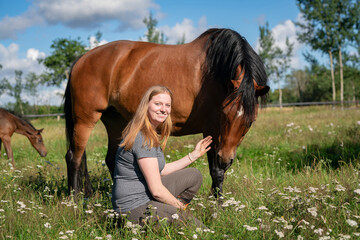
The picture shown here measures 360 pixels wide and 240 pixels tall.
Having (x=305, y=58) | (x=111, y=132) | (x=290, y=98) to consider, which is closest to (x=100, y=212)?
(x=111, y=132)

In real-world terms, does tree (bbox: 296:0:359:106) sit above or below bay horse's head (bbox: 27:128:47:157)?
above

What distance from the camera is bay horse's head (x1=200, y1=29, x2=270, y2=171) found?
9.63 ft

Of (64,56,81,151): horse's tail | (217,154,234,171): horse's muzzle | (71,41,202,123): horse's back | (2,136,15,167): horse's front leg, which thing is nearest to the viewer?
(217,154,234,171): horse's muzzle

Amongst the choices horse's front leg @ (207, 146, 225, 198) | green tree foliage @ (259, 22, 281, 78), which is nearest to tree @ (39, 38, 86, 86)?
green tree foliage @ (259, 22, 281, 78)

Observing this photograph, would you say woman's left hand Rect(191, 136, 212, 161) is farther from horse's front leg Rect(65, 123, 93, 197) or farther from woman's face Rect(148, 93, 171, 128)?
horse's front leg Rect(65, 123, 93, 197)

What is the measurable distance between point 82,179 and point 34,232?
1.79 meters

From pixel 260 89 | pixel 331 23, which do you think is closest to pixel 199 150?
pixel 260 89

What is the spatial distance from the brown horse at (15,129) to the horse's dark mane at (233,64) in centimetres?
689

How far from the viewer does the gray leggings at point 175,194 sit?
2469mm

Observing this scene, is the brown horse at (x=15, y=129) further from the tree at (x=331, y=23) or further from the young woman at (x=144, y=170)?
the tree at (x=331, y=23)

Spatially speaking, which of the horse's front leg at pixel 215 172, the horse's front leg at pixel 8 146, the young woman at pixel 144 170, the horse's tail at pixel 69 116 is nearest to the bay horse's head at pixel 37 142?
the horse's front leg at pixel 8 146

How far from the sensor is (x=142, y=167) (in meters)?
2.48

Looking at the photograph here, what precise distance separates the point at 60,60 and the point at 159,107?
3296 centimetres

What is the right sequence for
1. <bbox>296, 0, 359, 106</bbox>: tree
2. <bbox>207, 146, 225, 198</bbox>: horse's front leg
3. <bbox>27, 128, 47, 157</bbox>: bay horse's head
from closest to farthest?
<bbox>207, 146, 225, 198</bbox>: horse's front leg < <bbox>27, 128, 47, 157</bbox>: bay horse's head < <bbox>296, 0, 359, 106</bbox>: tree
